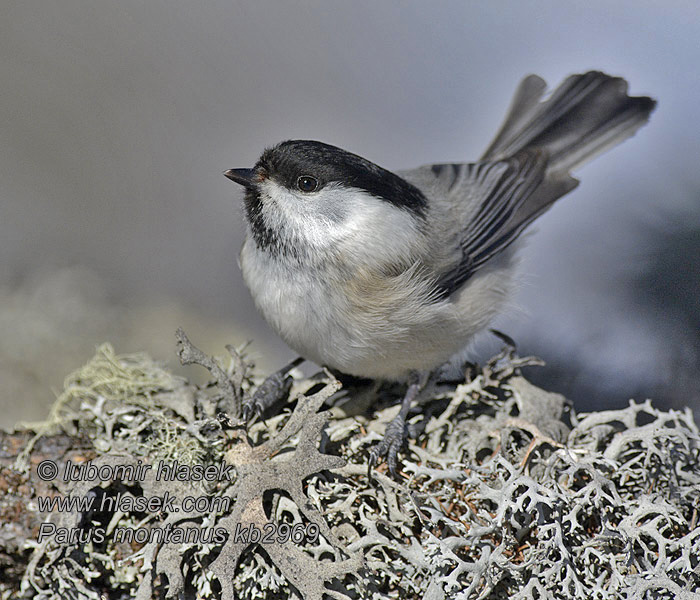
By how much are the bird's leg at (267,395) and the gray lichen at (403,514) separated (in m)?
0.05

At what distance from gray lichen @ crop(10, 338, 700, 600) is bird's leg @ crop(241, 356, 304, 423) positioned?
0.05 metres

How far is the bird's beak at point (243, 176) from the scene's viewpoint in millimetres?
1703

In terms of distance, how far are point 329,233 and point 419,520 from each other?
75 cm

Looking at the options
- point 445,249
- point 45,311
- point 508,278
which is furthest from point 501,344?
point 45,311

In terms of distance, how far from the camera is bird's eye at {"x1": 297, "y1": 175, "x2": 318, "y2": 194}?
1684 mm

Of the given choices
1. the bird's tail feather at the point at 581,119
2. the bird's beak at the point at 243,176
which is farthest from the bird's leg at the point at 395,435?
the bird's tail feather at the point at 581,119

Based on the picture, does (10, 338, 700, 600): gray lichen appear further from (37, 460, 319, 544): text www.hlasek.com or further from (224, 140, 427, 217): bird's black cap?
(224, 140, 427, 217): bird's black cap

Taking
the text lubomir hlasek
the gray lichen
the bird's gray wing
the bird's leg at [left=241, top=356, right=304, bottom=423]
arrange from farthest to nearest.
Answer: the bird's gray wing, the bird's leg at [left=241, top=356, right=304, bottom=423], the text lubomir hlasek, the gray lichen

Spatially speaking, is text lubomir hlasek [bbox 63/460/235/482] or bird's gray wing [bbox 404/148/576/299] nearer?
text lubomir hlasek [bbox 63/460/235/482]

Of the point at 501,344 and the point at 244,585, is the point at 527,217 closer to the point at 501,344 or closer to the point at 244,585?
the point at 501,344

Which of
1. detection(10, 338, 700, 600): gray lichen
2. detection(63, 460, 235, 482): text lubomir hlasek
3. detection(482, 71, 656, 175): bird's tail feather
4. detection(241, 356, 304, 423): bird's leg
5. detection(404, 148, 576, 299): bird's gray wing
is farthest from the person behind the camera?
detection(482, 71, 656, 175): bird's tail feather

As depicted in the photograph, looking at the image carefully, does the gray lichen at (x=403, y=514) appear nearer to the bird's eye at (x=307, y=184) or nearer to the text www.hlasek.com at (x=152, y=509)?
→ the text www.hlasek.com at (x=152, y=509)

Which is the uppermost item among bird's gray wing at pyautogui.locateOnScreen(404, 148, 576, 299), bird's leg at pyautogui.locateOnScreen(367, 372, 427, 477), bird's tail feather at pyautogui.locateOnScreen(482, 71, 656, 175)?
bird's tail feather at pyautogui.locateOnScreen(482, 71, 656, 175)

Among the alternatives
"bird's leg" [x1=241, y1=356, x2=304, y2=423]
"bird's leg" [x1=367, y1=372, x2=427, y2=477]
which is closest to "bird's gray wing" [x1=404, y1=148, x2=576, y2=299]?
"bird's leg" [x1=367, y1=372, x2=427, y2=477]
